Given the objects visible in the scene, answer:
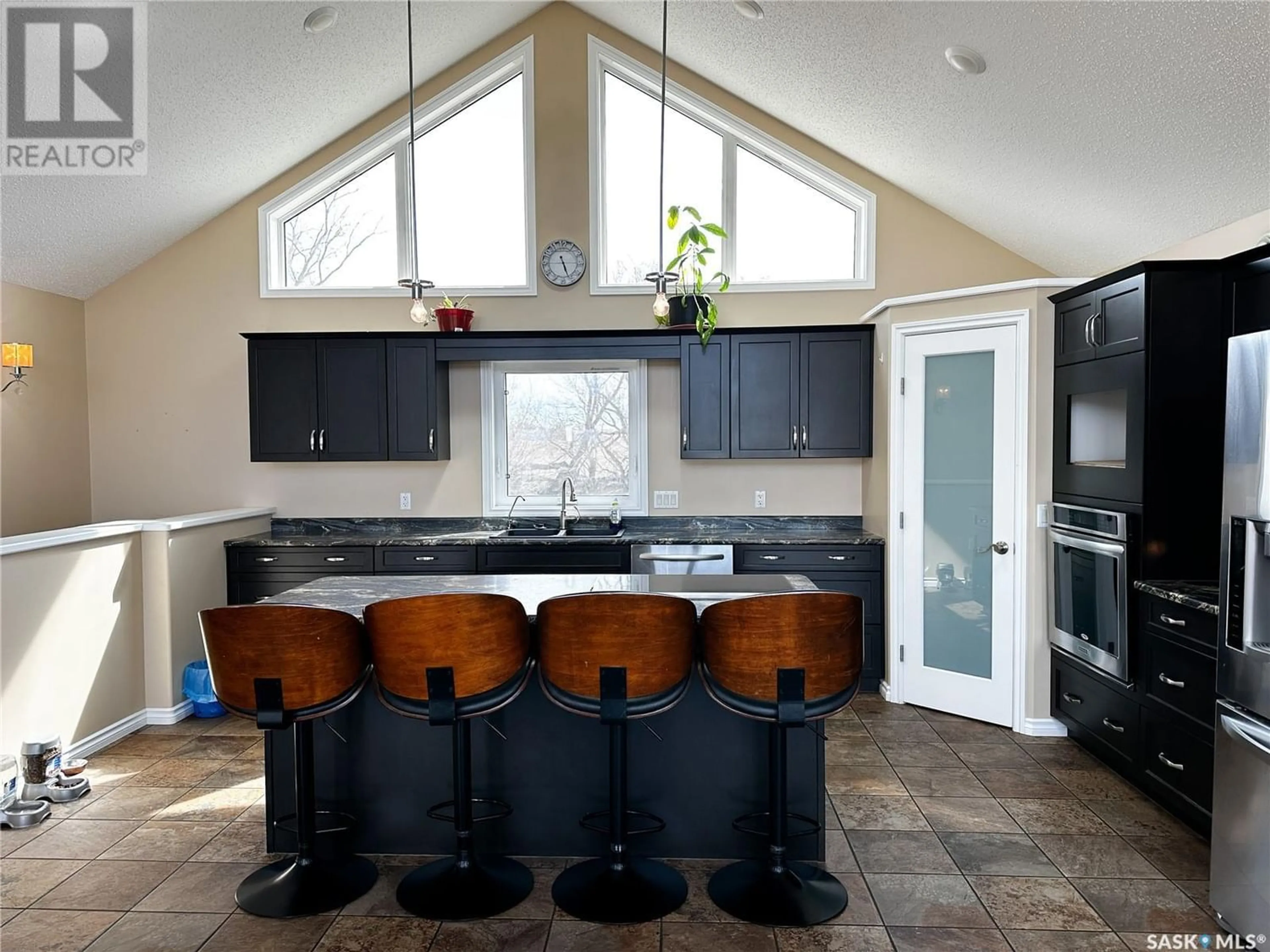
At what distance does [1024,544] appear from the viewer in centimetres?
404

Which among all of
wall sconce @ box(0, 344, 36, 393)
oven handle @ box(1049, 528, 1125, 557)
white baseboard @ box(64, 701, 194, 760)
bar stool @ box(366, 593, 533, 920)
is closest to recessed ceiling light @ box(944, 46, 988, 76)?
oven handle @ box(1049, 528, 1125, 557)

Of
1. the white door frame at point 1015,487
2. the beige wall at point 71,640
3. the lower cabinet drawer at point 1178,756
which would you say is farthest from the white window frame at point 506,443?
the lower cabinet drawer at point 1178,756

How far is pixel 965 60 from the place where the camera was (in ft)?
11.5

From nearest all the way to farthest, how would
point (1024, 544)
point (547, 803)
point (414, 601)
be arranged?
point (414, 601) < point (547, 803) < point (1024, 544)

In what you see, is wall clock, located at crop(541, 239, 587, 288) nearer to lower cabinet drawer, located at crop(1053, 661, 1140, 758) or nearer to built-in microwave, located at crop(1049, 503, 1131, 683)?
built-in microwave, located at crop(1049, 503, 1131, 683)

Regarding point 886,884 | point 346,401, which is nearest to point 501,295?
point 346,401

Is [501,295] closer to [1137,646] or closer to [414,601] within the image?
[414,601]

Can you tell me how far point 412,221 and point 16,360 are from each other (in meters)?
2.43

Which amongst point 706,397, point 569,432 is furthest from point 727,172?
point 569,432

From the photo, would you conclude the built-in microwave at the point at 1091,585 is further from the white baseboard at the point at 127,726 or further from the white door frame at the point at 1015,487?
the white baseboard at the point at 127,726

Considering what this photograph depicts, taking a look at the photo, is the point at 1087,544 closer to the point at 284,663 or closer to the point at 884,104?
the point at 884,104

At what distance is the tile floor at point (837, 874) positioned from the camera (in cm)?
236

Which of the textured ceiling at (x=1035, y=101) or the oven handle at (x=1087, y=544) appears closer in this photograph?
the textured ceiling at (x=1035, y=101)

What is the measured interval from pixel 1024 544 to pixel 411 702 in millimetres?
3099
